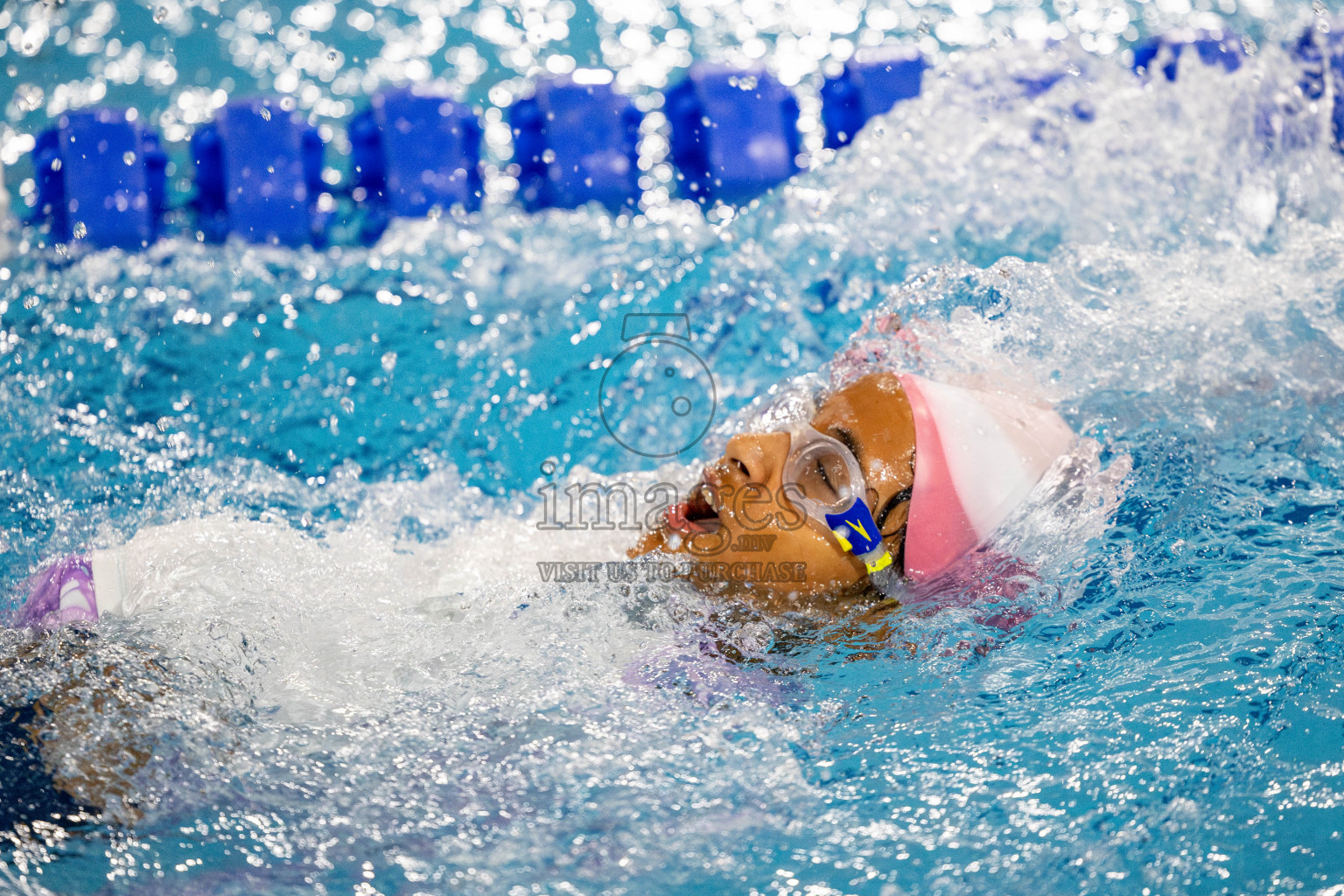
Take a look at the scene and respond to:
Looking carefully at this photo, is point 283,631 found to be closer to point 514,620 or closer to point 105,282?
point 514,620

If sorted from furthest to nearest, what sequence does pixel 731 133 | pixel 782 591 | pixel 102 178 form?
pixel 731 133 → pixel 102 178 → pixel 782 591

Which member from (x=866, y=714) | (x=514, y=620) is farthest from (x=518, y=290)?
(x=866, y=714)

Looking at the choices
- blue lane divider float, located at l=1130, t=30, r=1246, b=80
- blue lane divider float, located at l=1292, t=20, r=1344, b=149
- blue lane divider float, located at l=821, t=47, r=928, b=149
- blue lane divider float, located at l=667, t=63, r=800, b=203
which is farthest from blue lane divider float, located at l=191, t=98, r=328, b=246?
blue lane divider float, located at l=1292, t=20, r=1344, b=149

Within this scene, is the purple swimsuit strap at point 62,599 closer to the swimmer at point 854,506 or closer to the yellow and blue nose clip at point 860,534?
the swimmer at point 854,506

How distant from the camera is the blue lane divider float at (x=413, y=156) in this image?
3.38 meters

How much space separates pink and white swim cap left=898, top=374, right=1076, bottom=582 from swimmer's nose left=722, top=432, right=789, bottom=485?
246 millimetres

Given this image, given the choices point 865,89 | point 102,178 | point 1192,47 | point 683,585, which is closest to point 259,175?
point 102,178

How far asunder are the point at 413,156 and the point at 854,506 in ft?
7.50

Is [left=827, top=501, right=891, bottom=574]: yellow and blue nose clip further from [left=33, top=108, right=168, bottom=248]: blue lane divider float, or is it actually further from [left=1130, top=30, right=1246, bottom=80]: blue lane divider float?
[left=1130, top=30, right=1246, bottom=80]: blue lane divider float

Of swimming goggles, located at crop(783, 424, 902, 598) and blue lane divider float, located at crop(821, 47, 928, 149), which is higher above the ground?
blue lane divider float, located at crop(821, 47, 928, 149)

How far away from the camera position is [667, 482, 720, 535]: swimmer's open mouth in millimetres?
1960

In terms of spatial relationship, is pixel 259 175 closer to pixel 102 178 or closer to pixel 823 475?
pixel 102 178

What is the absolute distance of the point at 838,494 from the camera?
182cm

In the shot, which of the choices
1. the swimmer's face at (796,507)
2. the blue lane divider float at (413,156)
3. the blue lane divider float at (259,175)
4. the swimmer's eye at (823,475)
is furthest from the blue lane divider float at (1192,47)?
the blue lane divider float at (259,175)
